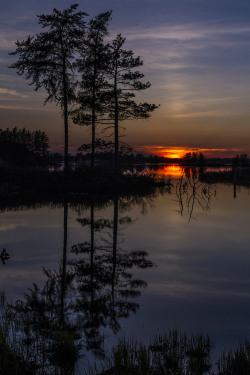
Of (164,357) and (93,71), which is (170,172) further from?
(164,357)

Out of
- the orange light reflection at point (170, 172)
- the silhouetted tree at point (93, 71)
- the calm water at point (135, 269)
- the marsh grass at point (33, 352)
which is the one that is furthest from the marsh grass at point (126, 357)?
the orange light reflection at point (170, 172)

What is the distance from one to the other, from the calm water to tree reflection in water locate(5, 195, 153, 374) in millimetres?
24

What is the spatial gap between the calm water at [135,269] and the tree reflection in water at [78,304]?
24mm

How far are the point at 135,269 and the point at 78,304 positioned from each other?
10.7 feet

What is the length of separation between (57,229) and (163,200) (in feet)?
47.1

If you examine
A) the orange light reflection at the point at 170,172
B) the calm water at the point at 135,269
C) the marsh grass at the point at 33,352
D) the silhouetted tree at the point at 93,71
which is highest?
the silhouetted tree at the point at 93,71

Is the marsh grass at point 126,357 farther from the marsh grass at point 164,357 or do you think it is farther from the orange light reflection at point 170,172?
the orange light reflection at point 170,172

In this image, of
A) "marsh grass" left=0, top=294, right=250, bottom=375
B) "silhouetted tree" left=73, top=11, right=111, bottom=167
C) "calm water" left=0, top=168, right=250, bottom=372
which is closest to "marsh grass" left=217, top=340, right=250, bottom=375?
"marsh grass" left=0, top=294, right=250, bottom=375

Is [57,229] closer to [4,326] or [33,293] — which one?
[33,293]

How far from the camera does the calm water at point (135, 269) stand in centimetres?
699

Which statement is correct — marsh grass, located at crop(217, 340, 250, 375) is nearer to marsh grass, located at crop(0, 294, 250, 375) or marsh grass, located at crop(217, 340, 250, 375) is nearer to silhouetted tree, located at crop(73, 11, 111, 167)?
marsh grass, located at crop(0, 294, 250, 375)

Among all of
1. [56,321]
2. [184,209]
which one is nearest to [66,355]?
[56,321]

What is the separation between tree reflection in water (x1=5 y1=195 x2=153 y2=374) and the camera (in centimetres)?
580

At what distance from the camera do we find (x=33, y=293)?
845 centimetres
